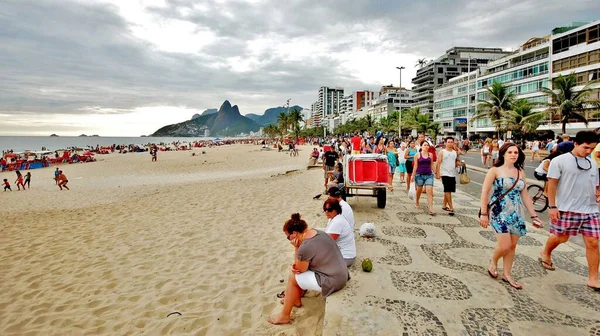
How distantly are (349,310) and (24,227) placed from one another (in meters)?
9.90

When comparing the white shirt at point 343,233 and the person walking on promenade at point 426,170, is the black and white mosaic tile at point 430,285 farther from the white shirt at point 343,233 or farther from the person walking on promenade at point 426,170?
the person walking on promenade at point 426,170

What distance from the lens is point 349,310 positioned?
3127 millimetres

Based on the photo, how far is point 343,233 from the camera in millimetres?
4000

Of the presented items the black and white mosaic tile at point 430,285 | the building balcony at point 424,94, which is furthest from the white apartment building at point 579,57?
the building balcony at point 424,94

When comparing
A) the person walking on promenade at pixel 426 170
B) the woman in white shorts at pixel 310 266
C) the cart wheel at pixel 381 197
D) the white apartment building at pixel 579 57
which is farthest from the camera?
the white apartment building at pixel 579 57

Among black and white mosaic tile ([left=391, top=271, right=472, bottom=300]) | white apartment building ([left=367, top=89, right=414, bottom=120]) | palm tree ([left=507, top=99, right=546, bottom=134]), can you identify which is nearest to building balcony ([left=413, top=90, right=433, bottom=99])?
white apartment building ([left=367, top=89, right=414, bottom=120])

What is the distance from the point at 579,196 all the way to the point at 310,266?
Result: 3176mm

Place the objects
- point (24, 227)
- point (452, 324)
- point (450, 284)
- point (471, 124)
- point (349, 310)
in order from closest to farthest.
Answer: point (452, 324) < point (349, 310) < point (450, 284) < point (24, 227) < point (471, 124)

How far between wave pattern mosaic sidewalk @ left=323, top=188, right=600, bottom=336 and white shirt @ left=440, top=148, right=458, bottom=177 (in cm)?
168

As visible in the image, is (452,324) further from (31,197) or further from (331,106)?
(331,106)

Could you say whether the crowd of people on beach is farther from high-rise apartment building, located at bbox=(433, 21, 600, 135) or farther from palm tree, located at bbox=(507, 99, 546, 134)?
high-rise apartment building, located at bbox=(433, 21, 600, 135)

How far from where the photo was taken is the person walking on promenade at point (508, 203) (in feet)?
11.7

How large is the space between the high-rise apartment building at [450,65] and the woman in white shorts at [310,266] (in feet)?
259

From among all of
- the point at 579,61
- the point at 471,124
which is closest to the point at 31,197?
the point at 579,61
